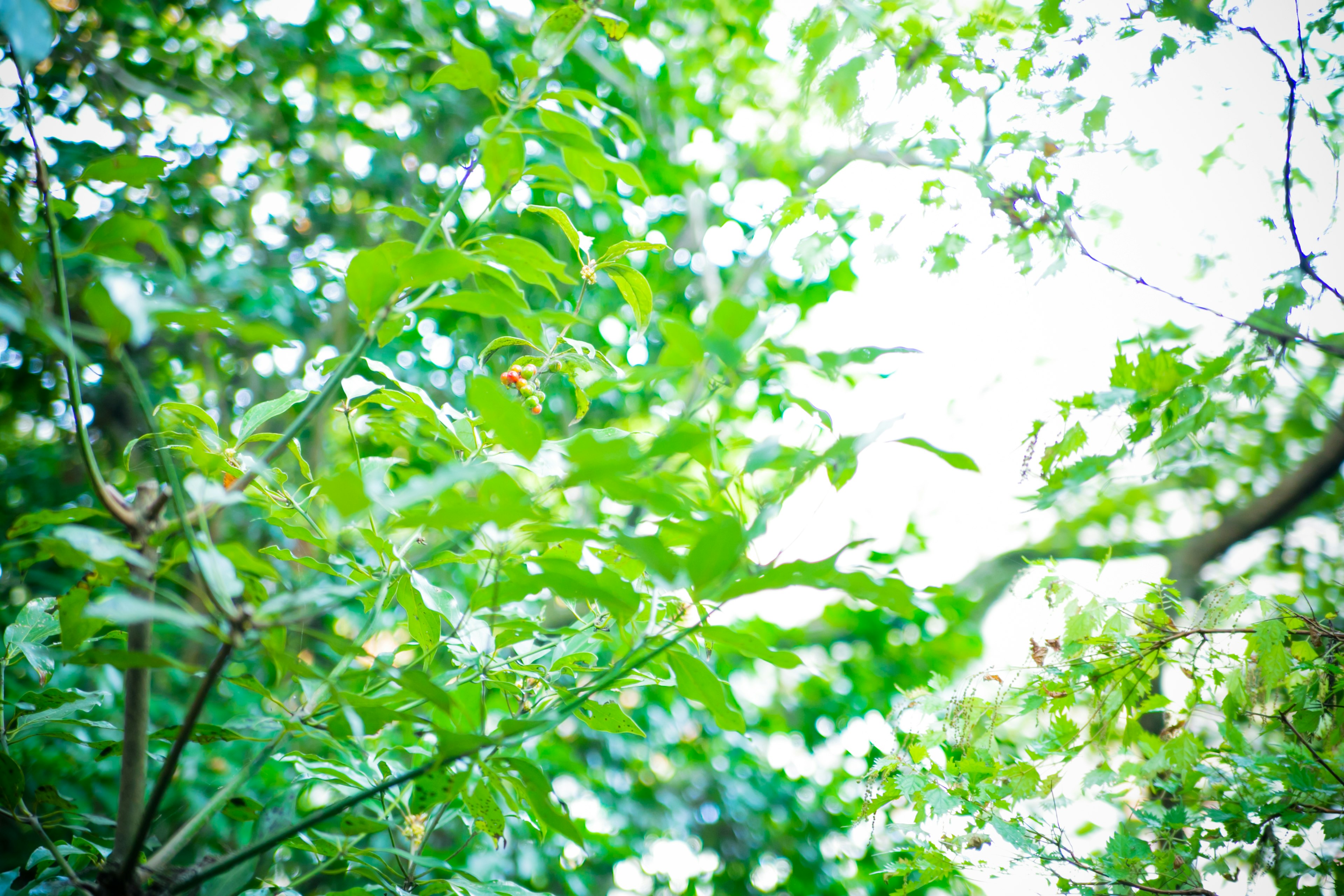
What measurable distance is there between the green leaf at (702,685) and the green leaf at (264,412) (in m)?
0.34

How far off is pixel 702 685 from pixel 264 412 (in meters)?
0.39

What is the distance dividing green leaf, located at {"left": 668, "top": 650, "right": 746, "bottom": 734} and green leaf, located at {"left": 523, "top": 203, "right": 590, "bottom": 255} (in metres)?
0.33

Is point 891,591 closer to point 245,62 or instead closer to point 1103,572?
point 1103,572

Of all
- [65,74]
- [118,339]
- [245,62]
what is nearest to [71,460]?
[65,74]

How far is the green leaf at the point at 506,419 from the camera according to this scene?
380mm

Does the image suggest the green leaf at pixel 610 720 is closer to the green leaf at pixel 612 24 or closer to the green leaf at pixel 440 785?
the green leaf at pixel 440 785

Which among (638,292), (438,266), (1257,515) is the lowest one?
(438,266)

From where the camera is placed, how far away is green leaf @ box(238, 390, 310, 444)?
541mm

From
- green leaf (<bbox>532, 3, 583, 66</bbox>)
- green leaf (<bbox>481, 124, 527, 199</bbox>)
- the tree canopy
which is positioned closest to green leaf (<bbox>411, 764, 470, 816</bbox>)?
the tree canopy

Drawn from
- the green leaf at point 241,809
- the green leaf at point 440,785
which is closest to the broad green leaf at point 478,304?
the green leaf at point 440,785

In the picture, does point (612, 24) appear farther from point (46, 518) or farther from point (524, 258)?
point (46, 518)

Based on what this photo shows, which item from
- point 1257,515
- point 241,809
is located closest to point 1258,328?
point 241,809

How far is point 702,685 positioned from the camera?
0.48 meters

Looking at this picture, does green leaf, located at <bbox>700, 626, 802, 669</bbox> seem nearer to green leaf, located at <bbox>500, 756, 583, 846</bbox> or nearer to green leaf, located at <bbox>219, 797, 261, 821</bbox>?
green leaf, located at <bbox>500, 756, 583, 846</bbox>
